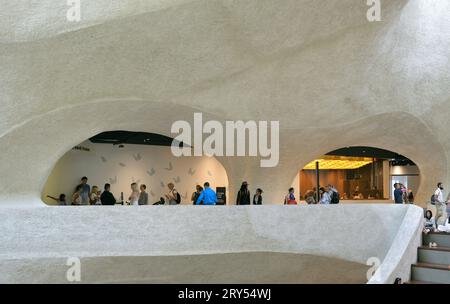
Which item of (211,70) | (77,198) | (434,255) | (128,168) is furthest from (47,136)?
(434,255)

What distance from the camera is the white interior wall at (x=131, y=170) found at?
15.9 metres

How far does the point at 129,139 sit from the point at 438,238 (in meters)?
10.4

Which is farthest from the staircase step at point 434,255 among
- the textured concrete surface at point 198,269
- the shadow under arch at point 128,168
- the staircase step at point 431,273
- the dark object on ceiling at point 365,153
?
the dark object on ceiling at point 365,153

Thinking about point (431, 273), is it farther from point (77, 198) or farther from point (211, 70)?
point (77, 198)

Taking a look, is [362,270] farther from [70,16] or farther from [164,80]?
[70,16]

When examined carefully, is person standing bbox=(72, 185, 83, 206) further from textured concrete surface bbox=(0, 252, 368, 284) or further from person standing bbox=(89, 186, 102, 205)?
textured concrete surface bbox=(0, 252, 368, 284)

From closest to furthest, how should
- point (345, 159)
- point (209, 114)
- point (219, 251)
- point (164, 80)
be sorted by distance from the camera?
point (219, 251) → point (164, 80) → point (209, 114) → point (345, 159)

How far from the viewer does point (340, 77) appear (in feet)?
42.8

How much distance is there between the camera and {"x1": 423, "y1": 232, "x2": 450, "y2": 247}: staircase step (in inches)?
350

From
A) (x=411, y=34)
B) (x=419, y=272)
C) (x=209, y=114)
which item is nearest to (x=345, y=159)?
(x=411, y=34)

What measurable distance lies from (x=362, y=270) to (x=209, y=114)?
502cm

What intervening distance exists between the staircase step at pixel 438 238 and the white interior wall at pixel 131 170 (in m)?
10.4

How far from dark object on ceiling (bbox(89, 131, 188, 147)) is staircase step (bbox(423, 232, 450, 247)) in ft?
32.5

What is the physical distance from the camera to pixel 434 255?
335 inches
